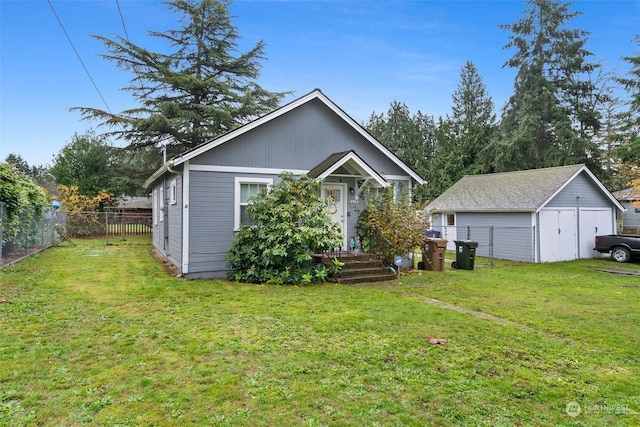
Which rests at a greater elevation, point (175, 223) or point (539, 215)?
point (539, 215)

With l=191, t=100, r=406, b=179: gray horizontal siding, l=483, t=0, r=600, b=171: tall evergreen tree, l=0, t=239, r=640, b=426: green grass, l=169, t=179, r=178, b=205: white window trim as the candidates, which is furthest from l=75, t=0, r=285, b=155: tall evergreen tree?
l=483, t=0, r=600, b=171: tall evergreen tree

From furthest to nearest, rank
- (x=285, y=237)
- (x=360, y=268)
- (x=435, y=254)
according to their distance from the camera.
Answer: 1. (x=435, y=254)
2. (x=360, y=268)
3. (x=285, y=237)

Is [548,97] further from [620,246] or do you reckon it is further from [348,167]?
[348,167]

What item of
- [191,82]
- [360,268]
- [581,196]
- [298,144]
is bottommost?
[360,268]

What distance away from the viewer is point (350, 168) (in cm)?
1112

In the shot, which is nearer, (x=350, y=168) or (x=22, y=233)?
(x=350, y=168)

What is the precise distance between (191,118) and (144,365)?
2091 centimetres

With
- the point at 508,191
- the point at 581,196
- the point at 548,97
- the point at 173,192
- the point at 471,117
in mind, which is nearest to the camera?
the point at 173,192

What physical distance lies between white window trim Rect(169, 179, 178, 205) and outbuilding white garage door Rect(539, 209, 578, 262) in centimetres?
1394

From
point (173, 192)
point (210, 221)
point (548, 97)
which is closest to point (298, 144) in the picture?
point (210, 221)

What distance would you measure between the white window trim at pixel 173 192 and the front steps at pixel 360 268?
4.73 m

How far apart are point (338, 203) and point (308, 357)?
291 inches

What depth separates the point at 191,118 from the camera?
74.3ft

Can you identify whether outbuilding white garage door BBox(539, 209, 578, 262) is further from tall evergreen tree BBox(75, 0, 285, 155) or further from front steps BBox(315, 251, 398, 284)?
tall evergreen tree BBox(75, 0, 285, 155)
